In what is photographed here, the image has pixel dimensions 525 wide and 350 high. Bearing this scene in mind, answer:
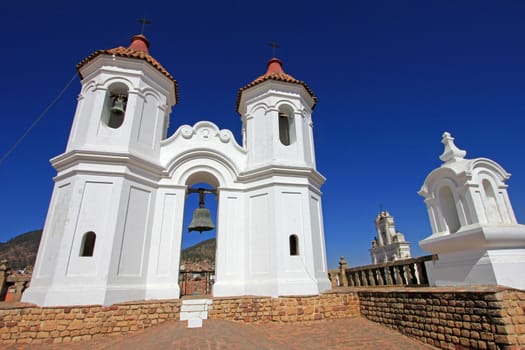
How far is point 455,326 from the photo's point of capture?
553 centimetres

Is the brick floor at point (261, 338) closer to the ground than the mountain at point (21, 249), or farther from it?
closer to the ground

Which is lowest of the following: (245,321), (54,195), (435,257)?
(245,321)

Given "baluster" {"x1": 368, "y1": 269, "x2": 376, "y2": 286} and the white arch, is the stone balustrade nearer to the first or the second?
"baluster" {"x1": 368, "y1": 269, "x2": 376, "y2": 286}

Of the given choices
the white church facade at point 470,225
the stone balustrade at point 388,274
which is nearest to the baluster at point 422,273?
the stone balustrade at point 388,274

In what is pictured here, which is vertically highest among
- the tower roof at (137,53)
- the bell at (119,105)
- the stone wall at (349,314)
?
the tower roof at (137,53)

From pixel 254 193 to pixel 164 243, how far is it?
344cm

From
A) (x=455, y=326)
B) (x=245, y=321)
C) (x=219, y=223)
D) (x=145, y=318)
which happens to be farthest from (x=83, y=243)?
(x=455, y=326)

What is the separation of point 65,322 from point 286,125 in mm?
9967

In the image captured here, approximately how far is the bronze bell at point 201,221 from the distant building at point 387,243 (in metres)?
32.9

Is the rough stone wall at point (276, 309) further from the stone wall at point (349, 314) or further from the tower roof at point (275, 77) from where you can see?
the tower roof at point (275, 77)

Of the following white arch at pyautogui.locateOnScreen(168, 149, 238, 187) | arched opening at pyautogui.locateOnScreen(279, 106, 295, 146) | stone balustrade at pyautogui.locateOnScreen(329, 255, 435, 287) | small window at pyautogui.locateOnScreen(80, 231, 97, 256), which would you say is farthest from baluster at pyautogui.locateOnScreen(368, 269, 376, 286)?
small window at pyautogui.locateOnScreen(80, 231, 97, 256)

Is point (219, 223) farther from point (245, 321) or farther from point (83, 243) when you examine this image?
point (83, 243)

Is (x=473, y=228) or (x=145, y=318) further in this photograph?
(x=145, y=318)

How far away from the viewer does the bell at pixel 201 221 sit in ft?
31.9
